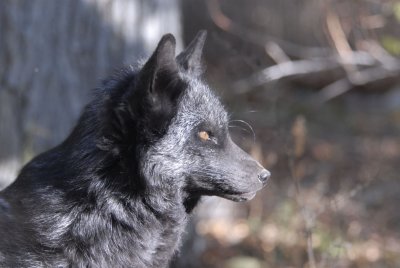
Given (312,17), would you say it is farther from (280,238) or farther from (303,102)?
(280,238)

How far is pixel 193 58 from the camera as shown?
4711mm

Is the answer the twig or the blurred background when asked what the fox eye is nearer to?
the blurred background

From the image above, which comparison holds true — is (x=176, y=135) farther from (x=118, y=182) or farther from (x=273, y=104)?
(x=273, y=104)

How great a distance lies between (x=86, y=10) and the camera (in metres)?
6.26

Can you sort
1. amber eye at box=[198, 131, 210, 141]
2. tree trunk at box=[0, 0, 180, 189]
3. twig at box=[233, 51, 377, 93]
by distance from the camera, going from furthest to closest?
1. twig at box=[233, 51, 377, 93]
2. tree trunk at box=[0, 0, 180, 189]
3. amber eye at box=[198, 131, 210, 141]

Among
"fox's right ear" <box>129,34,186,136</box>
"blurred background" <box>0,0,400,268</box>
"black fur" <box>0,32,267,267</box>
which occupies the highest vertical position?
"fox's right ear" <box>129,34,186,136</box>

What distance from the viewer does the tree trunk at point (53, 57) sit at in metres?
6.27

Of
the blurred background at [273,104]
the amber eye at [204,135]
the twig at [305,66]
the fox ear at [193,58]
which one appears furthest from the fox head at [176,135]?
the twig at [305,66]

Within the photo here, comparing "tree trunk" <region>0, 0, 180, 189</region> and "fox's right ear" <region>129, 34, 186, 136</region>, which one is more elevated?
"fox's right ear" <region>129, 34, 186, 136</region>

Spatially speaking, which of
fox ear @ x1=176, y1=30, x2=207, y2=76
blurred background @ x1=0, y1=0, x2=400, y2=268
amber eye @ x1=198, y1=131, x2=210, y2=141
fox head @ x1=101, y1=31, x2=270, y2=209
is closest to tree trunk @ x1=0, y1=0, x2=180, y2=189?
blurred background @ x1=0, y1=0, x2=400, y2=268

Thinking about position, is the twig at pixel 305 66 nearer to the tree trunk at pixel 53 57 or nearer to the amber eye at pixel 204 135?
Answer: the tree trunk at pixel 53 57

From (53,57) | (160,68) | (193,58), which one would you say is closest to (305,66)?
(53,57)

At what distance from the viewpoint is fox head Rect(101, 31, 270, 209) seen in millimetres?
4023

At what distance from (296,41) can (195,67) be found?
7764 mm
